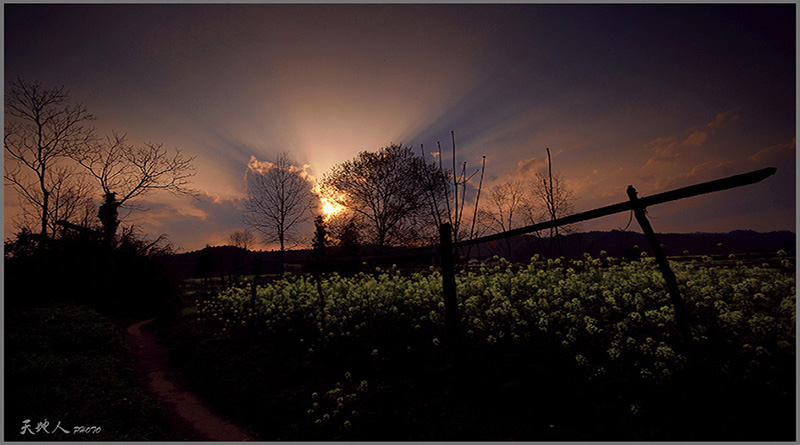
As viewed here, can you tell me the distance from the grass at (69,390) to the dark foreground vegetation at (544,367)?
1.37m

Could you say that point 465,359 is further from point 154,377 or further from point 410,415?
point 154,377

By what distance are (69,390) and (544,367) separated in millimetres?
7937

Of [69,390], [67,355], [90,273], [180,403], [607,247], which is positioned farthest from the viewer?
[607,247]

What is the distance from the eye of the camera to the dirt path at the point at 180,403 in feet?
16.6

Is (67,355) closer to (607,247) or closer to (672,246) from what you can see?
(672,246)

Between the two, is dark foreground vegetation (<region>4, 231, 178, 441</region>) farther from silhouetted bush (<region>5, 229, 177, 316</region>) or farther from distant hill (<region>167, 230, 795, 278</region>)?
distant hill (<region>167, 230, 795, 278</region>)

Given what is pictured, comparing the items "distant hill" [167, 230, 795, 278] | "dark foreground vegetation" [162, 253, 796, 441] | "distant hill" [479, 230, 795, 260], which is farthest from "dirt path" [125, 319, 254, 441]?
"distant hill" [479, 230, 795, 260]

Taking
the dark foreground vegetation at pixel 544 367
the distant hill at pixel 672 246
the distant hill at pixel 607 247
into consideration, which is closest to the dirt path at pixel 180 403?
the dark foreground vegetation at pixel 544 367

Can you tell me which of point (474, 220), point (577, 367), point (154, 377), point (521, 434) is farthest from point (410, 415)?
point (474, 220)

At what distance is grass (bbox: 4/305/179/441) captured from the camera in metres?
4.36

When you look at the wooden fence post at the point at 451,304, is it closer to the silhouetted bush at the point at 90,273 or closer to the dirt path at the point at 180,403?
the dirt path at the point at 180,403

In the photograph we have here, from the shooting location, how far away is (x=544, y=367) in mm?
4477

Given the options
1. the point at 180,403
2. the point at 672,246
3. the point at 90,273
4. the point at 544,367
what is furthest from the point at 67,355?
the point at 672,246

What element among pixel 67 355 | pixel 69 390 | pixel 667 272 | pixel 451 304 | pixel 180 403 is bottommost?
pixel 180 403
